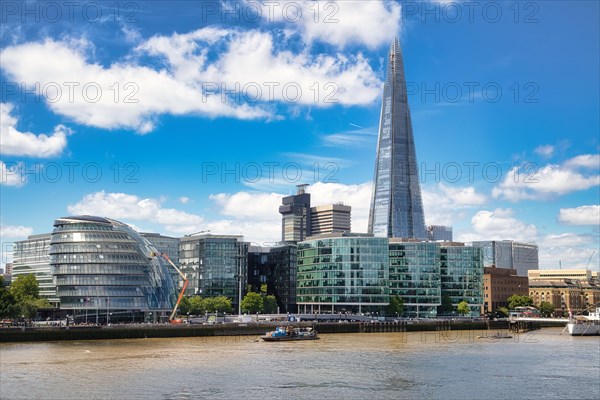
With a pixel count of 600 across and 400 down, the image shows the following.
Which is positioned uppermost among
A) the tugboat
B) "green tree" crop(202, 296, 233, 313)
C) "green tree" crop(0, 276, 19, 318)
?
"green tree" crop(0, 276, 19, 318)

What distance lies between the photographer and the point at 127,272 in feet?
470

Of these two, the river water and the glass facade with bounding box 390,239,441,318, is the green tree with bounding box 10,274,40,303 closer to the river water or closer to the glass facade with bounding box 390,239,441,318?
the river water

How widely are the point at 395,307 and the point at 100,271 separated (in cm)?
7706

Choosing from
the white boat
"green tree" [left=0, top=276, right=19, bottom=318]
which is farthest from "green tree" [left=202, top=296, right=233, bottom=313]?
the white boat

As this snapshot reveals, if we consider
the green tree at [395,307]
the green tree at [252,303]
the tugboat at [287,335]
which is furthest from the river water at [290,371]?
the green tree at [395,307]

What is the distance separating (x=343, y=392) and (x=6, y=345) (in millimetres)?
55704

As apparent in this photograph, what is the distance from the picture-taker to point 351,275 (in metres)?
185

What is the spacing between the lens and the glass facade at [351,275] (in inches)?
7274

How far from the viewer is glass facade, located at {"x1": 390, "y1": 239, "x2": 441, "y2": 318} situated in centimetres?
19112

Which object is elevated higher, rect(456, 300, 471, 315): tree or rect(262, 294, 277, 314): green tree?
rect(262, 294, 277, 314): green tree

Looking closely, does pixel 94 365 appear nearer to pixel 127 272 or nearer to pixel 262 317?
pixel 127 272

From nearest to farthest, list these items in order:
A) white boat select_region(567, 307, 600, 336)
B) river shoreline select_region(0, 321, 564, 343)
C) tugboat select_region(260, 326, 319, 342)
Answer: river shoreline select_region(0, 321, 564, 343)
tugboat select_region(260, 326, 319, 342)
white boat select_region(567, 307, 600, 336)

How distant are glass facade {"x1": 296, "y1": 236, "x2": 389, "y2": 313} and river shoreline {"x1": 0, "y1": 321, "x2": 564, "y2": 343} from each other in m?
27.6

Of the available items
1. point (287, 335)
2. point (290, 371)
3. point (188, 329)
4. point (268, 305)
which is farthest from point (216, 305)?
point (290, 371)
